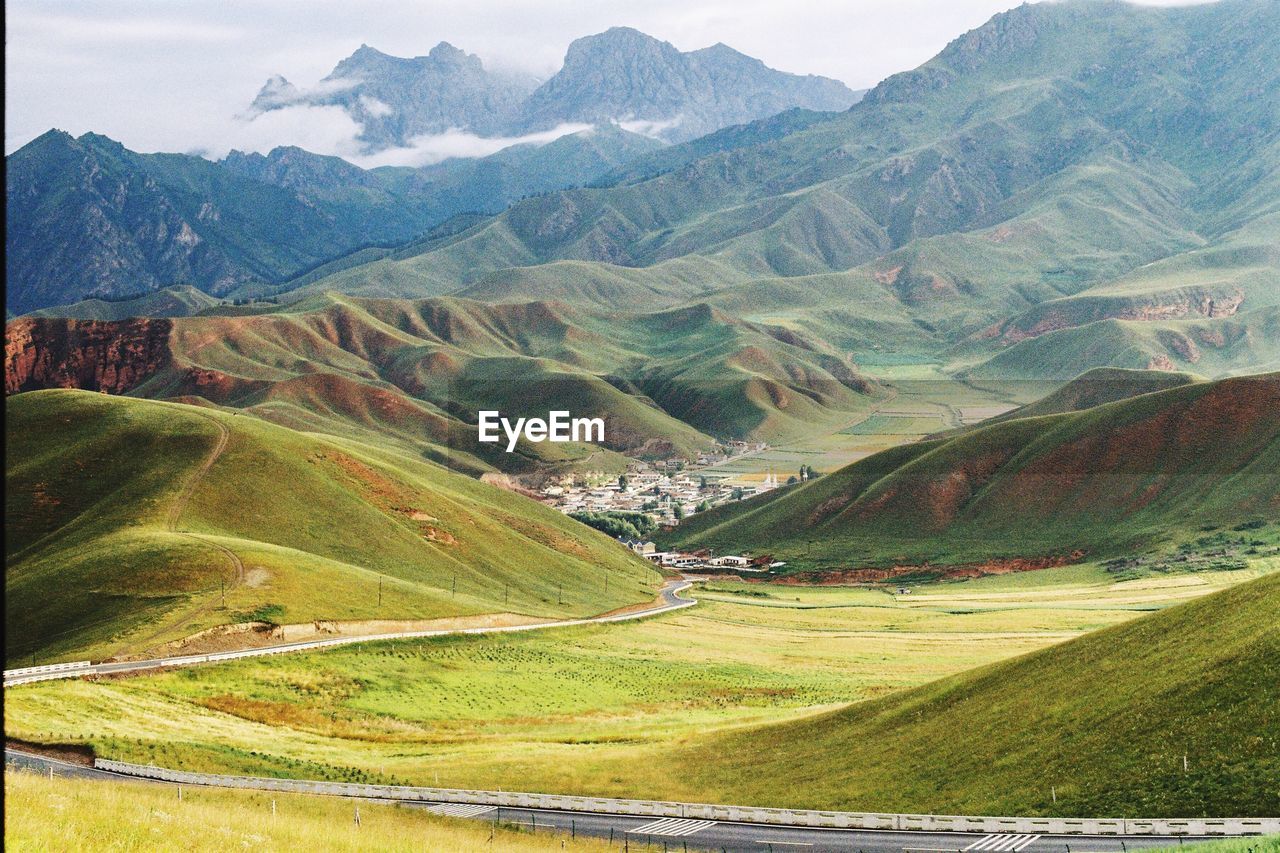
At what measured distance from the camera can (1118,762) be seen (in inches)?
1896

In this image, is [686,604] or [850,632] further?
[686,604]

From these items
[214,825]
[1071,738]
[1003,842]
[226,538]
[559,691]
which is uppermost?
[226,538]

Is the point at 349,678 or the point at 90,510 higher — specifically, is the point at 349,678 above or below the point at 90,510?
below

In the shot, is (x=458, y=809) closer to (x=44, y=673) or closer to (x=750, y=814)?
(x=750, y=814)

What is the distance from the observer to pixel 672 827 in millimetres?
51188

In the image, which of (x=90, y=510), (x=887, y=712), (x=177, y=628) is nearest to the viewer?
(x=887, y=712)

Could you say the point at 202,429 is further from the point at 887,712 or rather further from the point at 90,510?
the point at 887,712

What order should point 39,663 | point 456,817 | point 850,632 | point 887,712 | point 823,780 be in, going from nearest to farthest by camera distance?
point 456,817
point 823,780
point 887,712
point 39,663
point 850,632

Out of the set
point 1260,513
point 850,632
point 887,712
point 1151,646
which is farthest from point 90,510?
point 1260,513

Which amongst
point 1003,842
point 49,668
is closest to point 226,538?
point 49,668

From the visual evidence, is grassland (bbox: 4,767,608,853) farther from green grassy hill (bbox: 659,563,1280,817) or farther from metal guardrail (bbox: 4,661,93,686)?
metal guardrail (bbox: 4,661,93,686)

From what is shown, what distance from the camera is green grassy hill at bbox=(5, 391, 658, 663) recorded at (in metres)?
111

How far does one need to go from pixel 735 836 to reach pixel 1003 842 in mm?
10779

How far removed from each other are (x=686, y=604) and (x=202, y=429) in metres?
71.8
